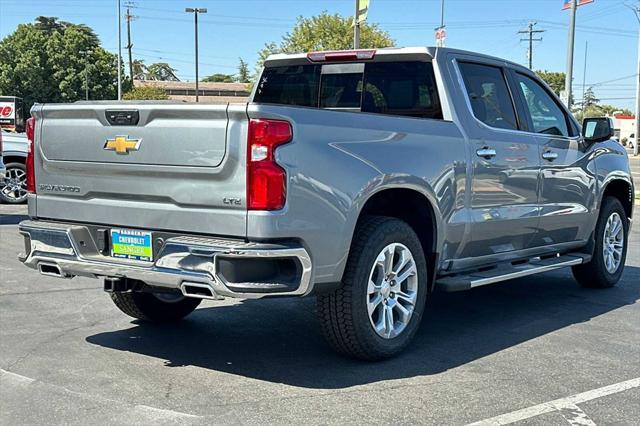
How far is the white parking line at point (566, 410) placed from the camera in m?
3.93

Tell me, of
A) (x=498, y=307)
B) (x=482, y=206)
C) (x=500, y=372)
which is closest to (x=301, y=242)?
(x=500, y=372)

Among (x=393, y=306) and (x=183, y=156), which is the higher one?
(x=183, y=156)

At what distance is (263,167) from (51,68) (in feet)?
206

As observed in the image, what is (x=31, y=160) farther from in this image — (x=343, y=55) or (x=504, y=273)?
(x=504, y=273)

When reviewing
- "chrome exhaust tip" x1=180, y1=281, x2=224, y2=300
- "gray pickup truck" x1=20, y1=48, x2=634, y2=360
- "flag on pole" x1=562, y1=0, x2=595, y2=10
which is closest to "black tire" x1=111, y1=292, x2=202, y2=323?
"gray pickup truck" x1=20, y1=48, x2=634, y2=360

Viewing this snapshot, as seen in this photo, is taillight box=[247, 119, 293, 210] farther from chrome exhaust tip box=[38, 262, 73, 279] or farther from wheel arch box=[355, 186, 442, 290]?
chrome exhaust tip box=[38, 262, 73, 279]

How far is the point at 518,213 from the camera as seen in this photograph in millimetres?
→ 6051

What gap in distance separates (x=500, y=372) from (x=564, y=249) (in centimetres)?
A: 255

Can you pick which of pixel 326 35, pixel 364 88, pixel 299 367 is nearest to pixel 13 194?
pixel 364 88

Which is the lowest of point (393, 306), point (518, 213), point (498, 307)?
point (498, 307)

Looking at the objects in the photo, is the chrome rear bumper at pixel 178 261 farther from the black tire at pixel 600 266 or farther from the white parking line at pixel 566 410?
the black tire at pixel 600 266

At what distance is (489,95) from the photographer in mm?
6035

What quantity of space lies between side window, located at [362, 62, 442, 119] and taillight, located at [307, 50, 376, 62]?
9cm

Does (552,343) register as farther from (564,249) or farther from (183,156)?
(183,156)
